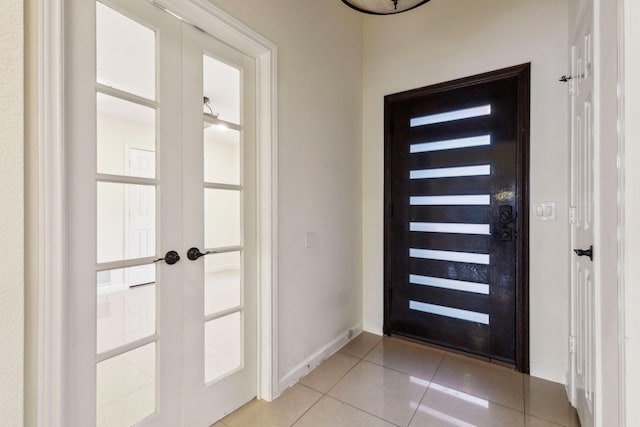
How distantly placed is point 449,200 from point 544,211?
2.06ft

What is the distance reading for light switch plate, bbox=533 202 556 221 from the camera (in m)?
2.00

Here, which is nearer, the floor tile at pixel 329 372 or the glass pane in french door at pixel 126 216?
the glass pane in french door at pixel 126 216

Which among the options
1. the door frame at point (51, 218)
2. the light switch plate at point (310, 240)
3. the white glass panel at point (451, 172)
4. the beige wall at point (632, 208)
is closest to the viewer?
the beige wall at point (632, 208)

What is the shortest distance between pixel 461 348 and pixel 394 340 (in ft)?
1.81

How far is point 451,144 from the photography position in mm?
2373

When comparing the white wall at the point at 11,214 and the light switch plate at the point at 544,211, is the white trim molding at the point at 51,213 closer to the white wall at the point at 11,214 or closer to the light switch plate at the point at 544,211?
the white wall at the point at 11,214

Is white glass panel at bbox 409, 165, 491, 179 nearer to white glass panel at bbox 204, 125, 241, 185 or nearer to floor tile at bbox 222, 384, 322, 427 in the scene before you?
white glass panel at bbox 204, 125, 241, 185

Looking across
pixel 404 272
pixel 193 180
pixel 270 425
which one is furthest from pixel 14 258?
pixel 404 272

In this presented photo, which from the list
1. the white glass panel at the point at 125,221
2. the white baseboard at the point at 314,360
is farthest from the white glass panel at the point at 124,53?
the white baseboard at the point at 314,360

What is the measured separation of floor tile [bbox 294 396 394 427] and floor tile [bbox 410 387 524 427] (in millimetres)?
237

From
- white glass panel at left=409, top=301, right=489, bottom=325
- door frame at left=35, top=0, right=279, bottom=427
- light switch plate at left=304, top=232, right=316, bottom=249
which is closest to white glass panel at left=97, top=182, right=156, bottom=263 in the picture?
door frame at left=35, top=0, right=279, bottom=427

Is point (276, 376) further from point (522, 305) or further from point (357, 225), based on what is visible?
point (522, 305)

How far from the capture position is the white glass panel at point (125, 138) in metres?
1.19

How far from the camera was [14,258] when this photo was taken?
33.4 inches
